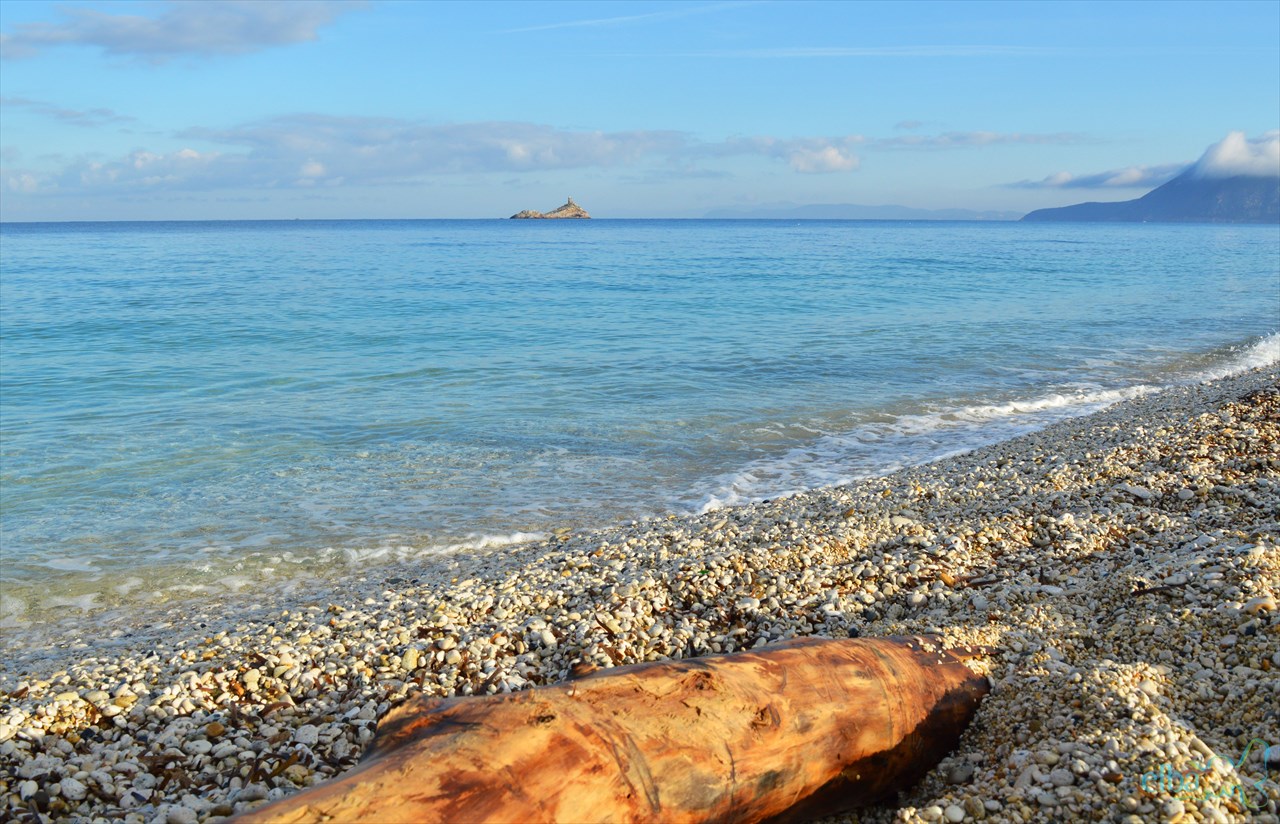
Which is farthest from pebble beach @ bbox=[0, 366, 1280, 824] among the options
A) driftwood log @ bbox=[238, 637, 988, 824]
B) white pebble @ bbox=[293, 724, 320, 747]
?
driftwood log @ bbox=[238, 637, 988, 824]

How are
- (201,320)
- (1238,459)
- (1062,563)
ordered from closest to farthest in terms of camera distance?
(1062,563)
(1238,459)
(201,320)

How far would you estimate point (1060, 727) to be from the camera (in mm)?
3895

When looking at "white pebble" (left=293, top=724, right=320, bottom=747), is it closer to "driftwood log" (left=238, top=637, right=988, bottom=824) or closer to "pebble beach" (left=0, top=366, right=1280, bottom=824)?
"pebble beach" (left=0, top=366, right=1280, bottom=824)

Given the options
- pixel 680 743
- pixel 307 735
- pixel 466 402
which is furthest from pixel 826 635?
pixel 466 402

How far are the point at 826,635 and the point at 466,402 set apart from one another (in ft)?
36.2

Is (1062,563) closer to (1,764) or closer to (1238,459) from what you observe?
(1238,459)

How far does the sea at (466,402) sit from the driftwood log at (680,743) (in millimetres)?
5457

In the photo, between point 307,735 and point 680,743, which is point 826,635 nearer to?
point 680,743

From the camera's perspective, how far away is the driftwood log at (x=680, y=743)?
2930 millimetres

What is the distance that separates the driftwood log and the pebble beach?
27 cm

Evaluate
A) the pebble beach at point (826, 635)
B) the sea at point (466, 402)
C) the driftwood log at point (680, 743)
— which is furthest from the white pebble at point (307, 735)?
the sea at point (466, 402)

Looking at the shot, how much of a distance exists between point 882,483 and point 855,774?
615 centimetres

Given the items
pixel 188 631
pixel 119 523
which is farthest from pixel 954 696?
pixel 119 523

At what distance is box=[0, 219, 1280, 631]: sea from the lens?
9.34 m
